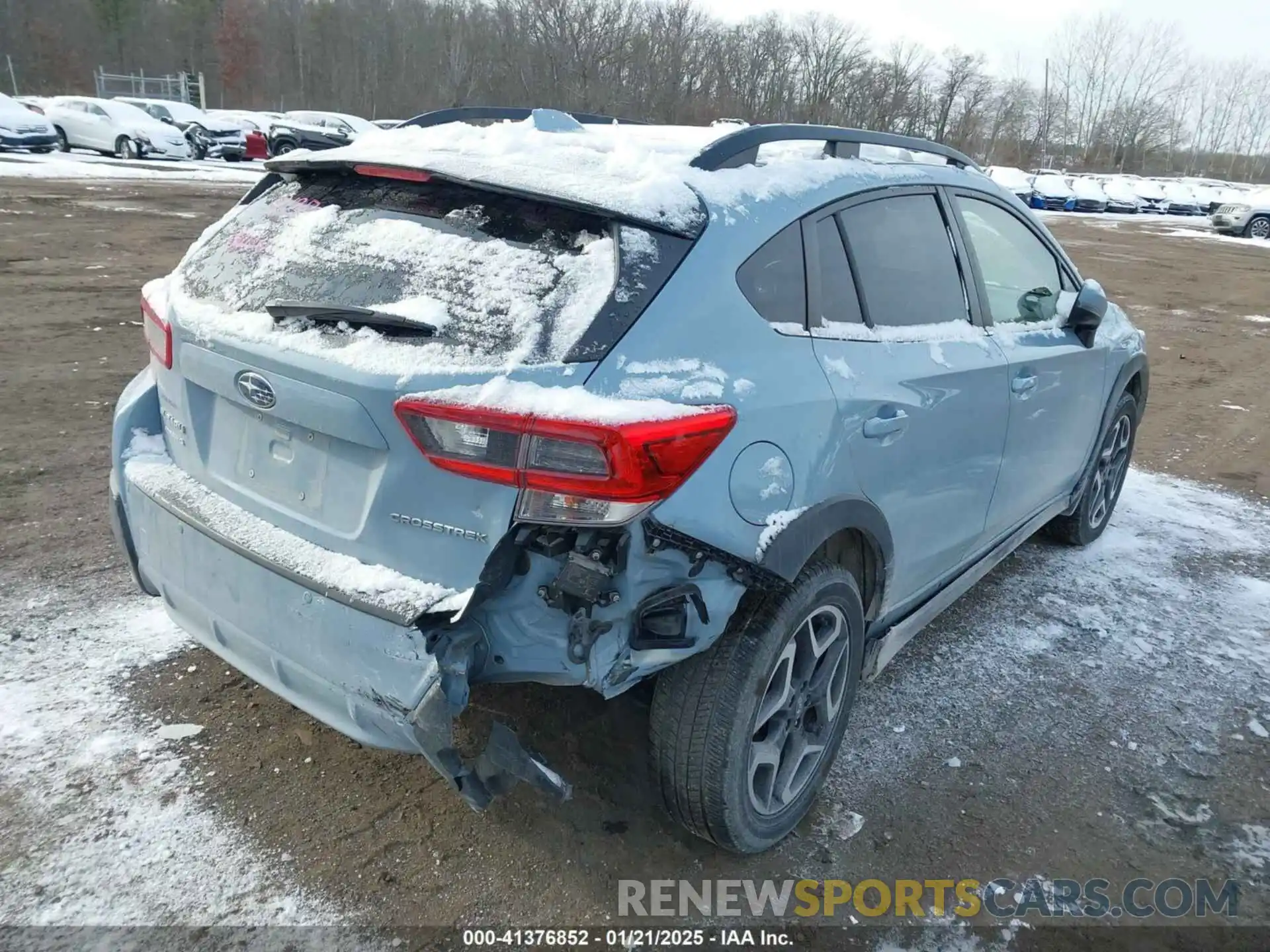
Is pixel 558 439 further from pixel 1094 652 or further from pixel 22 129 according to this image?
pixel 22 129

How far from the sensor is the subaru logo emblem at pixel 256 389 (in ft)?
7.20

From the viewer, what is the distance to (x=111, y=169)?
22.6m

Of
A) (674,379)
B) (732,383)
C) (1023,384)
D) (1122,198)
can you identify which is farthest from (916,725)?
(1122,198)

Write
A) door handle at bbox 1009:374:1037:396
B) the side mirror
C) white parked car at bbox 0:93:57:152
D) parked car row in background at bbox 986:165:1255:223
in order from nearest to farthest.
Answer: door handle at bbox 1009:374:1037:396
the side mirror
white parked car at bbox 0:93:57:152
parked car row in background at bbox 986:165:1255:223

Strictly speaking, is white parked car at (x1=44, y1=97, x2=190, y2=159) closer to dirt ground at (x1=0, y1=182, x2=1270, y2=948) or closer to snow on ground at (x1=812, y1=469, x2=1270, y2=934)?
dirt ground at (x1=0, y1=182, x2=1270, y2=948)

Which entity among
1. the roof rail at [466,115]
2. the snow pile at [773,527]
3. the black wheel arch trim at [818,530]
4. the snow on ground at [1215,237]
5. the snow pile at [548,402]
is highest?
the roof rail at [466,115]

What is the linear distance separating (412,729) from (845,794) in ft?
4.90

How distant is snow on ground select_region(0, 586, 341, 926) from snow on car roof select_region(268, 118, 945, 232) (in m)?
1.80

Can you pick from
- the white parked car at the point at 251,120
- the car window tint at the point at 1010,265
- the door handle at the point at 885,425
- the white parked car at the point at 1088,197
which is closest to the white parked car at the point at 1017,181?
the white parked car at the point at 1088,197

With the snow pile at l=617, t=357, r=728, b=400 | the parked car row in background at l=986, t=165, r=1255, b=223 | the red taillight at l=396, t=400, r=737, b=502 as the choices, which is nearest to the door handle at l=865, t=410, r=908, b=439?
the snow pile at l=617, t=357, r=728, b=400

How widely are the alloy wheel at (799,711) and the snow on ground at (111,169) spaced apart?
18.4 m

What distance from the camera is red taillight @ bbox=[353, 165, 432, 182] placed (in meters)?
2.31

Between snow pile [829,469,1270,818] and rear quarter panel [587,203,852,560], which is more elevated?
rear quarter panel [587,203,852,560]

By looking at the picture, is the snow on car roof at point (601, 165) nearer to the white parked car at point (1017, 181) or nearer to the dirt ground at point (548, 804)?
the dirt ground at point (548, 804)
